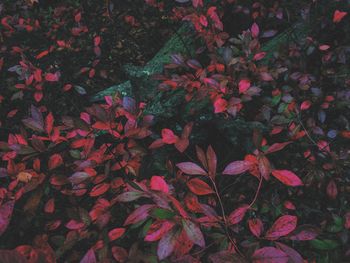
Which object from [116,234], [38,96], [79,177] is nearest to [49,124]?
[79,177]

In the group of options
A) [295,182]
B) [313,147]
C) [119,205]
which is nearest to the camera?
[295,182]

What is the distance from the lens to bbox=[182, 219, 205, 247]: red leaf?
1.07 meters

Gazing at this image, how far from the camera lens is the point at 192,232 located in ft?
3.54

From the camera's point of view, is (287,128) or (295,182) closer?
(295,182)

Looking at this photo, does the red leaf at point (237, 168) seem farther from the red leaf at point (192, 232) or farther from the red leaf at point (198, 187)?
the red leaf at point (192, 232)

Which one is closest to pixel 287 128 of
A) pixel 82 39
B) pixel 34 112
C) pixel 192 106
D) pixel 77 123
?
pixel 192 106

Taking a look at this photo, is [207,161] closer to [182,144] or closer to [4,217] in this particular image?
[182,144]

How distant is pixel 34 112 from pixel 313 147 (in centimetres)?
199

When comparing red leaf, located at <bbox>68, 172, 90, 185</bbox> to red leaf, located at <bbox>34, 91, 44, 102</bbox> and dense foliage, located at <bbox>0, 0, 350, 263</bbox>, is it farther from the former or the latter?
red leaf, located at <bbox>34, 91, 44, 102</bbox>

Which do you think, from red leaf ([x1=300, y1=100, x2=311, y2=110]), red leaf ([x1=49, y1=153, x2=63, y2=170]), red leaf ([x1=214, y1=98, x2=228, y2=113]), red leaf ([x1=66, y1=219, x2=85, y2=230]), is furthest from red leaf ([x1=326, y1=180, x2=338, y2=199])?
red leaf ([x1=49, y1=153, x2=63, y2=170])

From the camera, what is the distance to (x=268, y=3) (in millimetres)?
3682

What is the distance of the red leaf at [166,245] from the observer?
1.05 m

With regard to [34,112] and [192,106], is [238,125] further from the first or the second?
[34,112]

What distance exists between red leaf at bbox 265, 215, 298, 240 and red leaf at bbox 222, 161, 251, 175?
10.6 inches
